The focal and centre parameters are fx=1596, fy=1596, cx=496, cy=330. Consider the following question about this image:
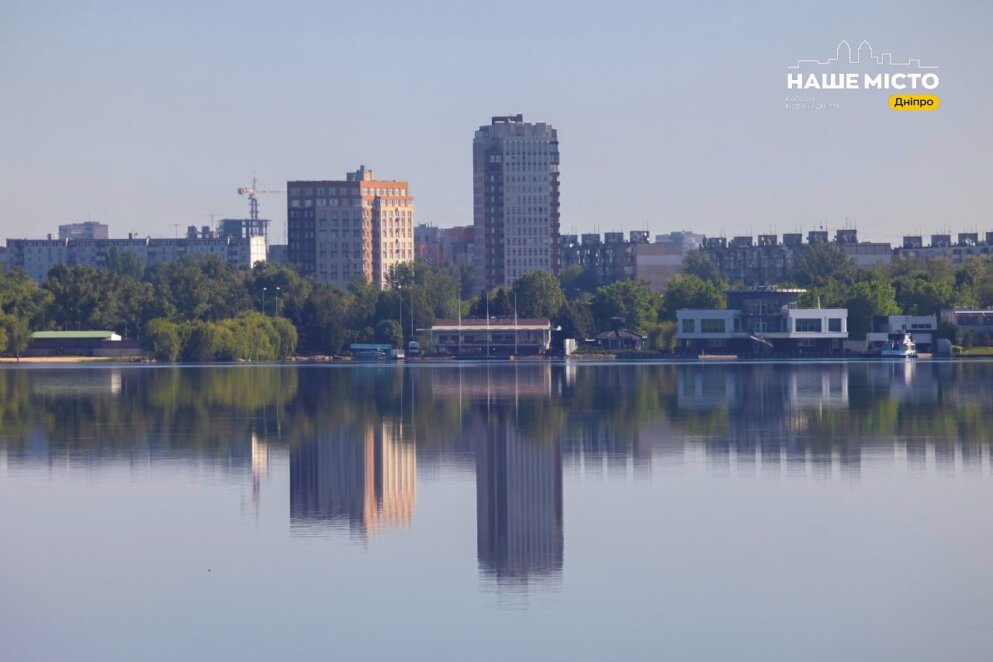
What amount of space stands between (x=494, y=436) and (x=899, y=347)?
90859mm

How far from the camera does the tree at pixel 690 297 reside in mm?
146375

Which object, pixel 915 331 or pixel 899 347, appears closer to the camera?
pixel 899 347

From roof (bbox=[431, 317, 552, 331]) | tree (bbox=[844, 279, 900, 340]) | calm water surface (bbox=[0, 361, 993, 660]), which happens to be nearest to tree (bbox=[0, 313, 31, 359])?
roof (bbox=[431, 317, 552, 331])

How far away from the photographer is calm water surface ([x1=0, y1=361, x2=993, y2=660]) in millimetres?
20750

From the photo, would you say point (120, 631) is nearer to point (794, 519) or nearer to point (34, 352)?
point (794, 519)

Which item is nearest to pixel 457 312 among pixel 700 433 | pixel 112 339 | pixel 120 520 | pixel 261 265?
pixel 261 265

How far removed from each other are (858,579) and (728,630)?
3837 mm

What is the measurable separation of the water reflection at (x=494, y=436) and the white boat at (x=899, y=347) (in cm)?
4694

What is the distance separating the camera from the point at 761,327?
140m

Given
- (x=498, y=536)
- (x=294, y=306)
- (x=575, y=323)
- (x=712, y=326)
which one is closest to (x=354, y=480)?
(x=498, y=536)

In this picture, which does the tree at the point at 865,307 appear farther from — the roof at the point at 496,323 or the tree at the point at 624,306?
the roof at the point at 496,323

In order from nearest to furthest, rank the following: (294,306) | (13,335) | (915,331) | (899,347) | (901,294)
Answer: (899,347)
(13,335)
(915,331)
(294,306)
(901,294)

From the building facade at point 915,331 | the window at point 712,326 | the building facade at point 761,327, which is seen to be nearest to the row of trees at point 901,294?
the building facade at point 915,331

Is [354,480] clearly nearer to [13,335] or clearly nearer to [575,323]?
[13,335]
